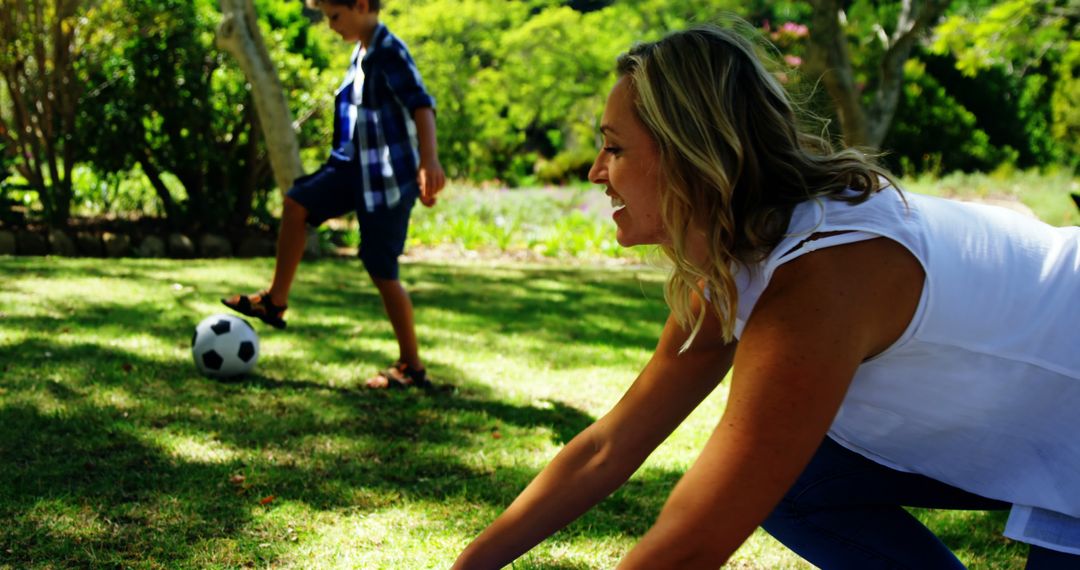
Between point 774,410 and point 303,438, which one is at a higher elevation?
point 774,410

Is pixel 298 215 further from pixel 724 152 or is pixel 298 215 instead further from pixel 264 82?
pixel 264 82

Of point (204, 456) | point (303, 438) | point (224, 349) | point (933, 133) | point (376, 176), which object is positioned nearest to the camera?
point (204, 456)

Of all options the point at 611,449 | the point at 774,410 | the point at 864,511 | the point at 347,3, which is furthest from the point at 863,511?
the point at 347,3

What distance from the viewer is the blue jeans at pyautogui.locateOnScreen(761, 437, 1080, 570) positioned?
6.53 ft

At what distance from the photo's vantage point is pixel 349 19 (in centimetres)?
461

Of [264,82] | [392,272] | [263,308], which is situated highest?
[264,82]

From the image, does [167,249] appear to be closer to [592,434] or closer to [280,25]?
[280,25]

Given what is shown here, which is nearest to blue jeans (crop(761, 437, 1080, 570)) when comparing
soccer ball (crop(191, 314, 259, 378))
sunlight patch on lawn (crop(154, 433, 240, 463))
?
sunlight patch on lawn (crop(154, 433, 240, 463))

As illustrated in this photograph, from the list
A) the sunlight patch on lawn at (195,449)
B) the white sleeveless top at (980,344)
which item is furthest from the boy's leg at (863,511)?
the sunlight patch on lawn at (195,449)

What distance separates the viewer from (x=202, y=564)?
8.75 feet

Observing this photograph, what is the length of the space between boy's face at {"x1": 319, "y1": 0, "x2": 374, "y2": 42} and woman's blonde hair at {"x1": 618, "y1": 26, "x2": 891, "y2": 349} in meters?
3.26

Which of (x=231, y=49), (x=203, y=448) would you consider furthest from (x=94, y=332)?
(x=231, y=49)

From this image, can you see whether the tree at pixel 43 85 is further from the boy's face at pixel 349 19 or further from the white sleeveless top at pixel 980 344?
the white sleeveless top at pixel 980 344

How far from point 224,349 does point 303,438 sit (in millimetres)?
884
